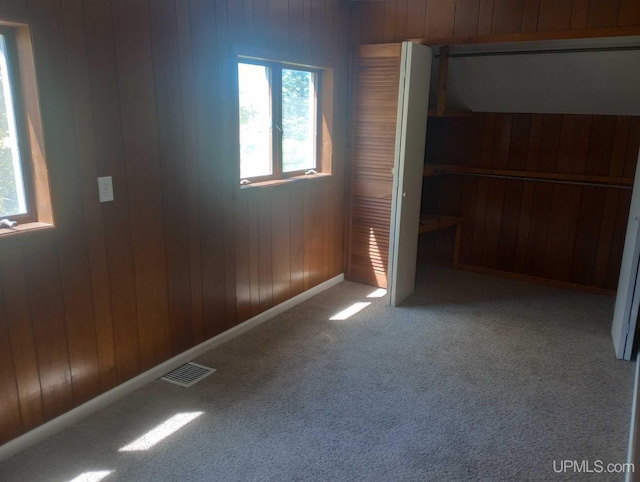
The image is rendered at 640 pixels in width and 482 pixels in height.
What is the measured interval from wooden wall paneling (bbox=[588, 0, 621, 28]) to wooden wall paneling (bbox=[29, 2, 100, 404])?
112 inches

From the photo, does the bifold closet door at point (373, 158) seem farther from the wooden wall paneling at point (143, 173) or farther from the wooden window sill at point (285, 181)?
the wooden wall paneling at point (143, 173)

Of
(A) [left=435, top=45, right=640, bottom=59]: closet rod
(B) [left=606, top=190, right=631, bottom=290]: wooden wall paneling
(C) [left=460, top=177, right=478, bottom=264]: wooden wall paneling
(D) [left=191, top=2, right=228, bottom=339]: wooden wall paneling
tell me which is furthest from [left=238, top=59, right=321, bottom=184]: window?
(B) [left=606, top=190, right=631, bottom=290]: wooden wall paneling

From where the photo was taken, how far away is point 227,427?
2260 mm

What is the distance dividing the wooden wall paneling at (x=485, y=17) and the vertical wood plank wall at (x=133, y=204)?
1.14m

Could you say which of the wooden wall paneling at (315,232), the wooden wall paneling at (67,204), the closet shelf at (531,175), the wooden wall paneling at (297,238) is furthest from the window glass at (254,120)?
the closet shelf at (531,175)

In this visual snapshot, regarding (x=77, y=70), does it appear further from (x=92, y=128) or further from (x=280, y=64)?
(x=280, y=64)

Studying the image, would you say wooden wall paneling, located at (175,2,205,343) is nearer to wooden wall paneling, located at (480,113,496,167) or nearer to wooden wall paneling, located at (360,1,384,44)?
wooden wall paneling, located at (360,1,384,44)

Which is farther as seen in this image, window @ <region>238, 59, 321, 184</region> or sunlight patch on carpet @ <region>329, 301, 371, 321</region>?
sunlight patch on carpet @ <region>329, 301, 371, 321</region>

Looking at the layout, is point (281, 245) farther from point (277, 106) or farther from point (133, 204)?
point (133, 204)

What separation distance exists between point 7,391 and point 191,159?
1.35 metres

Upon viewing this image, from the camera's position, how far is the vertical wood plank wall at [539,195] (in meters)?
3.98

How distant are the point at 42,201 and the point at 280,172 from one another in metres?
1.68

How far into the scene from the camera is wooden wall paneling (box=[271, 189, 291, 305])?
3.37 m

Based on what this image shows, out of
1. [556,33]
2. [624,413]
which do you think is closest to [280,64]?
[556,33]
